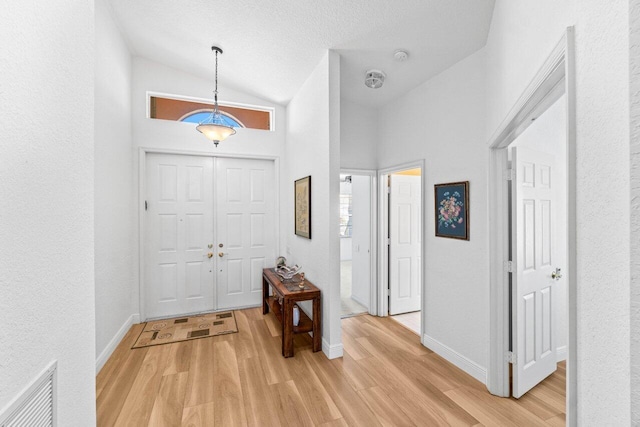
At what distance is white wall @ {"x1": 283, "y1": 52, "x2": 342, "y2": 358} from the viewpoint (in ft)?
8.74

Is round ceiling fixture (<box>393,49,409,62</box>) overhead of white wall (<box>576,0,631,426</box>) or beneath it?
overhead

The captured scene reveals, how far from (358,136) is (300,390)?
9.72ft

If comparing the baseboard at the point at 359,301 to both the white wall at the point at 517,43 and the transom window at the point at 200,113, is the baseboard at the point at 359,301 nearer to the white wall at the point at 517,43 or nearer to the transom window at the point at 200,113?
the white wall at the point at 517,43

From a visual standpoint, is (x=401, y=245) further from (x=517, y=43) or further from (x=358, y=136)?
(x=517, y=43)

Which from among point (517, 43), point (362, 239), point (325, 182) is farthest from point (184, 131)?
point (517, 43)

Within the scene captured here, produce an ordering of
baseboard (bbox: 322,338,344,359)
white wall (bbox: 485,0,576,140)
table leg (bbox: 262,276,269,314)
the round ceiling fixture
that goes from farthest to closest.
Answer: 1. table leg (bbox: 262,276,269,314)
2. baseboard (bbox: 322,338,344,359)
3. the round ceiling fixture
4. white wall (bbox: 485,0,576,140)

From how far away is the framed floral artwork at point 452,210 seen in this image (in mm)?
2455

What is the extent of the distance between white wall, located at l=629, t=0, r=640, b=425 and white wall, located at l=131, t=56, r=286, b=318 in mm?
3501

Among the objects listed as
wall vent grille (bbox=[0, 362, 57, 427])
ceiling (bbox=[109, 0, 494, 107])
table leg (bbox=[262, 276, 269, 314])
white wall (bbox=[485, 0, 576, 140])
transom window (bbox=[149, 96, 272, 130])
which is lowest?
table leg (bbox=[262, 276, 269, 314])

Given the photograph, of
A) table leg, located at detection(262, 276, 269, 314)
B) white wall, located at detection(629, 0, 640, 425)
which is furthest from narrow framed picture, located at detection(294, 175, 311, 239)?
white wall, located at detection(629, 0, 640, 425)

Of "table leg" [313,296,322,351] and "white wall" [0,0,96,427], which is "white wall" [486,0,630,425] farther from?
"table leg" [313,296,322,351]

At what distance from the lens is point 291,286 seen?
3.02 m

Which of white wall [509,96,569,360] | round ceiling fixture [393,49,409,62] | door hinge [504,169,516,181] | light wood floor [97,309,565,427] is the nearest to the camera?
light wood floor [97,309,565,427]

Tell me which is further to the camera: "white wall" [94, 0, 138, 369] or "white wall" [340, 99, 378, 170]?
"white wall" [340, 99, 378, 170]
